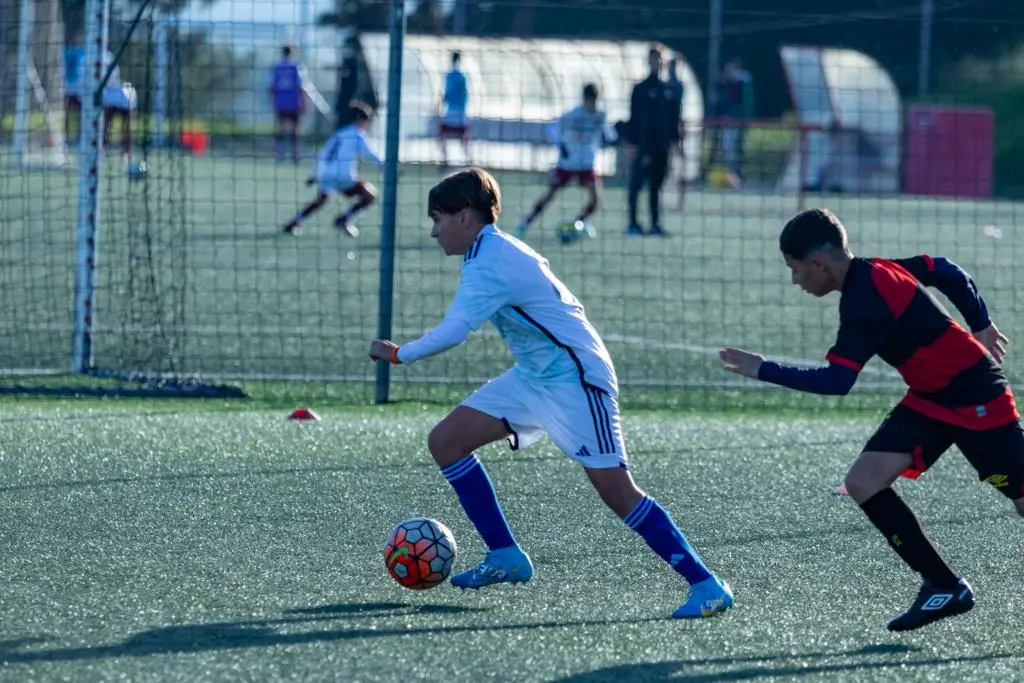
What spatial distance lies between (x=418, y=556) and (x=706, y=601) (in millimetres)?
901

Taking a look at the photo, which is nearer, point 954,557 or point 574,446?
point 574,446

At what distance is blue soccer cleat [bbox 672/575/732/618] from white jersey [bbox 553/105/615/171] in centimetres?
1368

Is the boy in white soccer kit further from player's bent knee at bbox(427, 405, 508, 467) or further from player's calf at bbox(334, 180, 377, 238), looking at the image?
player's calf at bbox(334, 180, 377, 238)

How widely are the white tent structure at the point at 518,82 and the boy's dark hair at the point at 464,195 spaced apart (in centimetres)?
2080

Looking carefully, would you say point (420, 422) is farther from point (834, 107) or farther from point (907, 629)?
point (834, 107)

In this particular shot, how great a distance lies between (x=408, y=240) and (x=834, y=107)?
53.5 ft

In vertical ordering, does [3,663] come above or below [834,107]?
below

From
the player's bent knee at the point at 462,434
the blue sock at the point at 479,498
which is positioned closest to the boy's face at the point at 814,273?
the player's bent knee at the point at 462,434

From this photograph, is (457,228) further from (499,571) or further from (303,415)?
(303,415)

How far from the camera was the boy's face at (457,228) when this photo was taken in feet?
16.6

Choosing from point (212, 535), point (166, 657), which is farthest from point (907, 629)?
point (212, 535)

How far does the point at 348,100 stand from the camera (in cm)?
2352

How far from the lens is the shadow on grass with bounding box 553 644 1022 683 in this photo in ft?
14.4

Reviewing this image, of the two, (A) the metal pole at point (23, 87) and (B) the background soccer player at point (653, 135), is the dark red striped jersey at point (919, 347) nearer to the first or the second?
(A) the metal pole at point (23, 87)
